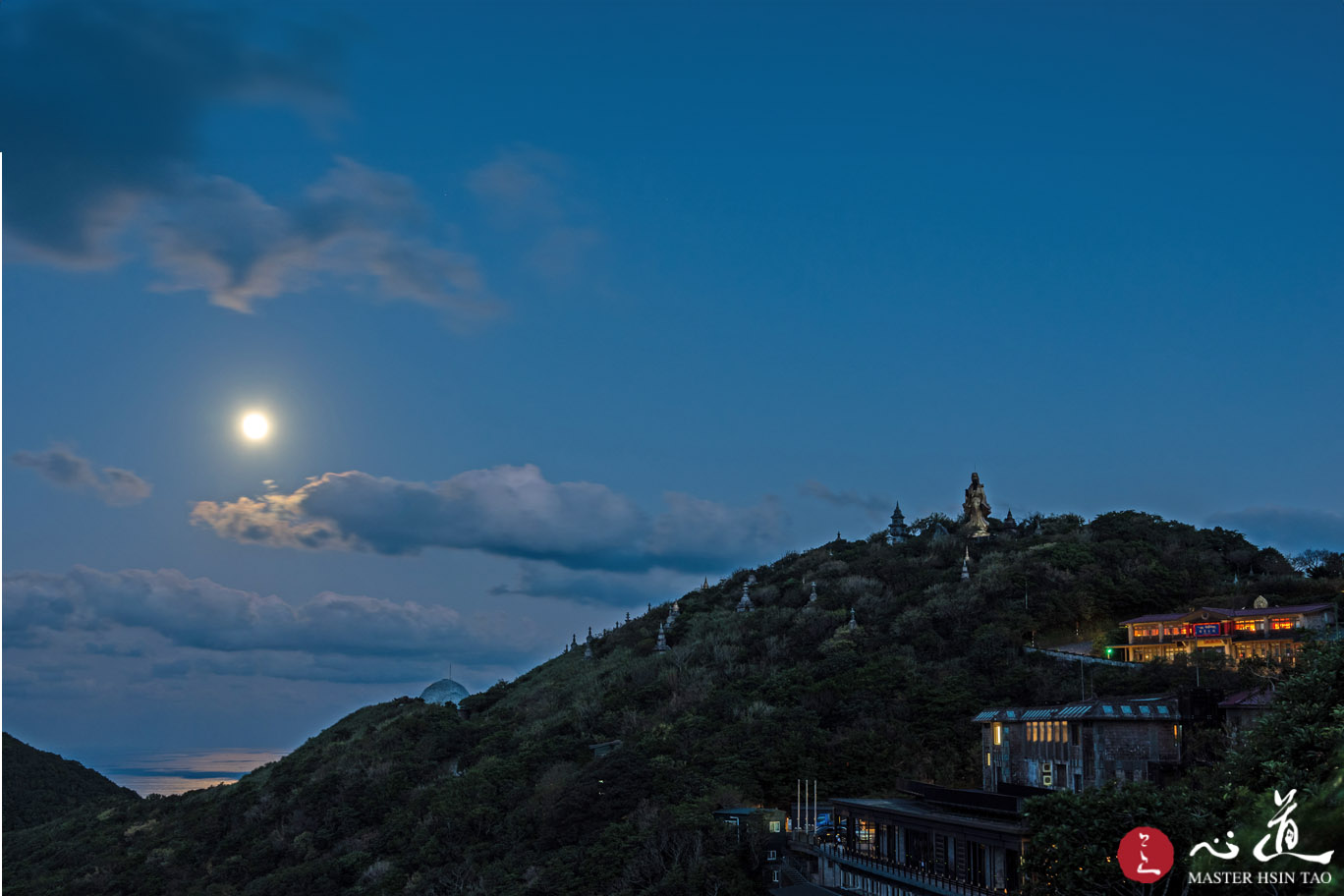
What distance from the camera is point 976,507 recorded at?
14338 centimetres

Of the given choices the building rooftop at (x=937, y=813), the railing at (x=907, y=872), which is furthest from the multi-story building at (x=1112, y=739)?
the railing at (x=907, y=872)

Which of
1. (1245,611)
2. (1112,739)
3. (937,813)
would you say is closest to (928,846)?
(937,813)

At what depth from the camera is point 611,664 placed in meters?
117

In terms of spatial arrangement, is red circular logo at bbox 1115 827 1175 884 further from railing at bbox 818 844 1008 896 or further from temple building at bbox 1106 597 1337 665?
temple building at bbox 1106 597 1337 665

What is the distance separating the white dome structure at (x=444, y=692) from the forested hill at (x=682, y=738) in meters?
7.47

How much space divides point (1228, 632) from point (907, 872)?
152 feet

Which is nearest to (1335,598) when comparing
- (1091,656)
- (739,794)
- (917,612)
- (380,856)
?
(1091,656)

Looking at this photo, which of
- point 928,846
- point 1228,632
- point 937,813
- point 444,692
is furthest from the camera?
point 444,692

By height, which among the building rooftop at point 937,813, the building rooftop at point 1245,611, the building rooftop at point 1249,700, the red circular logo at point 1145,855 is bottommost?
the building rooftop at point 937,813

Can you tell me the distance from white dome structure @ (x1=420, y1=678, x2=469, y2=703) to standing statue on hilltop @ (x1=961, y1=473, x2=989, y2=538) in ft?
235

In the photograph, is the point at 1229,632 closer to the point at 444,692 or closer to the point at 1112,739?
the point at 1112,739

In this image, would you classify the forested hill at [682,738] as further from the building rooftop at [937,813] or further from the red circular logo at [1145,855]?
the red circular logo at [1145,855]

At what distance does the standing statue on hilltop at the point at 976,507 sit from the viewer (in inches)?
5531

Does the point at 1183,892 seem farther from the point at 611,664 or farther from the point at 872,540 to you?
the point at 872,540
